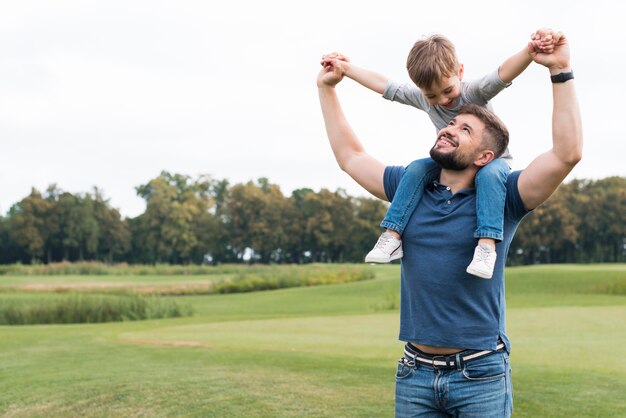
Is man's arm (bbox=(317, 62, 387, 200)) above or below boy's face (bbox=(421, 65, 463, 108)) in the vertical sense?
below

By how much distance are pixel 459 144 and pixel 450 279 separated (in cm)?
52

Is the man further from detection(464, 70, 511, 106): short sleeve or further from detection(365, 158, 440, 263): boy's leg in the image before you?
detection(464, 70, 511, 106): short sleeve

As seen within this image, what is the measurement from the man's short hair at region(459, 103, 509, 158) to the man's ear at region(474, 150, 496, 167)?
0.02 metres

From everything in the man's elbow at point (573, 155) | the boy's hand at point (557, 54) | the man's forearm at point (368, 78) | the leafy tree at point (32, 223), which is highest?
the leafy tree at point (32, 223)

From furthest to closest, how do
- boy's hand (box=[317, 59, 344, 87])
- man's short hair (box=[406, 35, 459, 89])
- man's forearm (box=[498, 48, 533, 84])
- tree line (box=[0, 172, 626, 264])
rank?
1. tree line (box=[0, 172, 626, 264])
2. boy's hand (box=[317, 59, 344, 87])
3. man's short hair (box=[406, 35, 459, 89])
4. man's forearm (box=[498, 48, 533, 84])

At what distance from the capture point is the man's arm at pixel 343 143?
3379mm

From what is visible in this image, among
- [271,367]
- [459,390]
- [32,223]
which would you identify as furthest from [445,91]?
[32,223]

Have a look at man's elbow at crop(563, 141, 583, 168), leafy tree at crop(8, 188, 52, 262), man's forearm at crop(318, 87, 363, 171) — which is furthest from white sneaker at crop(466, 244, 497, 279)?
leafy tree at crop(8, 188, 52, 262)

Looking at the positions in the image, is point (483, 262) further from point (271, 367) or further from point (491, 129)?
point (271, 367)

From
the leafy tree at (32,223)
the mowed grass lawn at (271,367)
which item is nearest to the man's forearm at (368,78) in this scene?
the mowed grass lawn at (271,367)

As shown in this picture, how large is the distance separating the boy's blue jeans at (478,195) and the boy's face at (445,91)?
1.43 ft

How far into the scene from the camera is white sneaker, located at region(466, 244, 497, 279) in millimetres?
2730

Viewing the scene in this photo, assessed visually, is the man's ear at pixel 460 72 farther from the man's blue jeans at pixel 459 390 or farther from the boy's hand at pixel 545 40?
the man's blue jeans at pixel 459 390

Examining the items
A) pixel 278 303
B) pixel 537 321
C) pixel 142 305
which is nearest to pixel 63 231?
pixel 278 303
